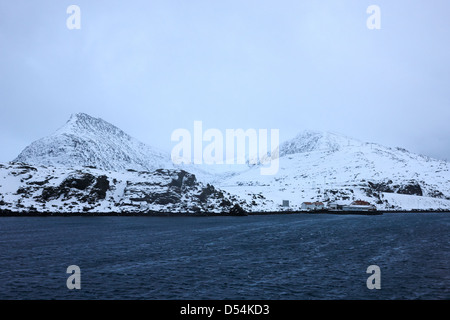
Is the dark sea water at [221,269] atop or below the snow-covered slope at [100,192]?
below

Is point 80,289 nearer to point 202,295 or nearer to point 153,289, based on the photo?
point 153,289

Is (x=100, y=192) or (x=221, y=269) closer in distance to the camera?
(x=221, y=269)

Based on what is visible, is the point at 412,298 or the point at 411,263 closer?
the point at 412,298

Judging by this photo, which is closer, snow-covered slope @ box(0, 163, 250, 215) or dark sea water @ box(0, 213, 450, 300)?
dark sea water @ box(0, 213, 450, 300)

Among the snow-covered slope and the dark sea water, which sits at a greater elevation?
the snow-covered slope

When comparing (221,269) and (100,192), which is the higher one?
(100,192)

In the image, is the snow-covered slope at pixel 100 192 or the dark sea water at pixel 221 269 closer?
the dark sea water at pixel 221 269
